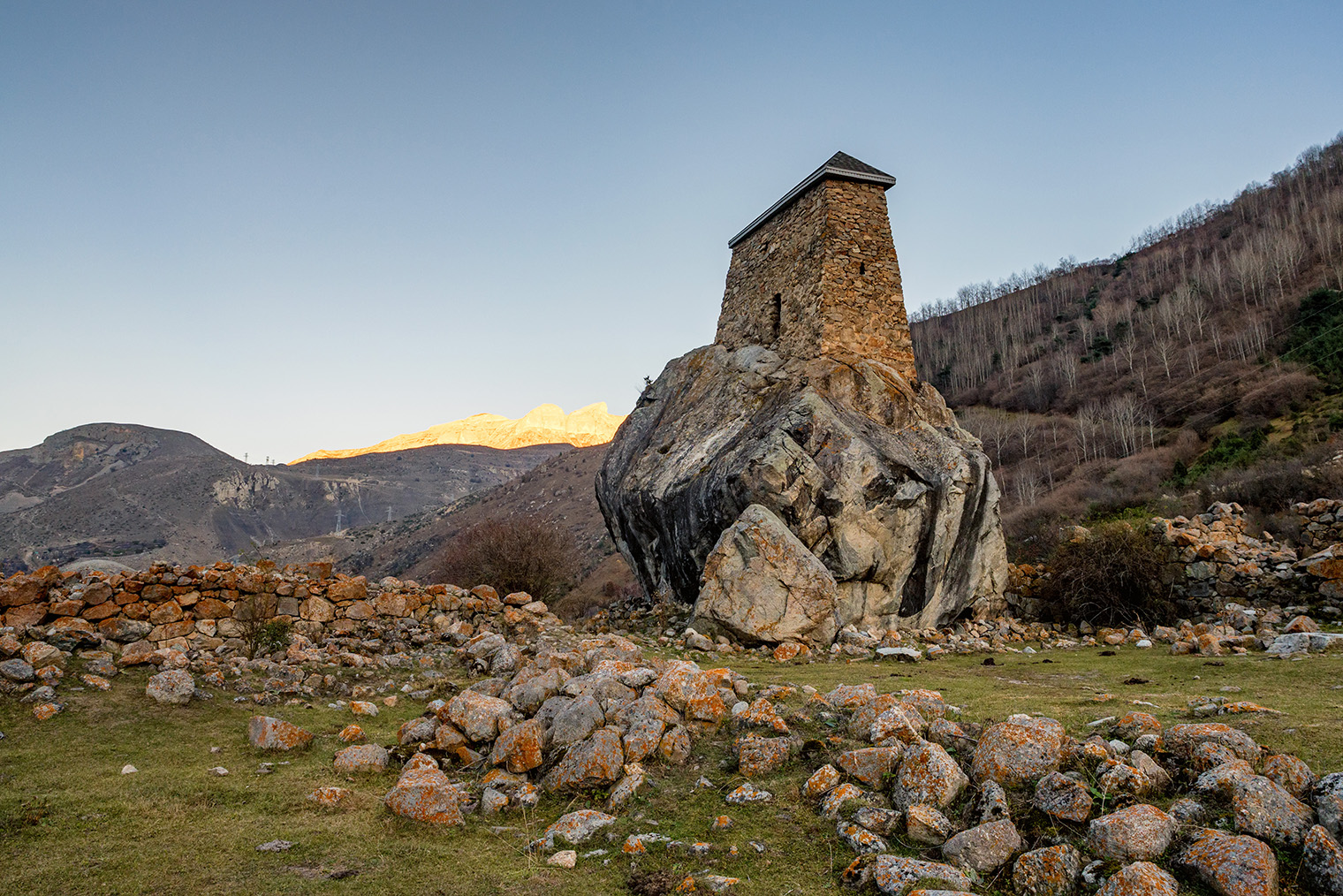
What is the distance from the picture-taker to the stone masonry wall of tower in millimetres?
16328

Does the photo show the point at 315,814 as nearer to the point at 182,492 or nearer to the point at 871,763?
the point at 871,763

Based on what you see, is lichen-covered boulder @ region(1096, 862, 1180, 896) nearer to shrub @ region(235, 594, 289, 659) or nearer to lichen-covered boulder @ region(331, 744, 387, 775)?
lichen-covered boulder @ region(331, 744, 387, 775)

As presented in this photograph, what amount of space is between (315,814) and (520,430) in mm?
178393

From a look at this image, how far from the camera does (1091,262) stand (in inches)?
4134

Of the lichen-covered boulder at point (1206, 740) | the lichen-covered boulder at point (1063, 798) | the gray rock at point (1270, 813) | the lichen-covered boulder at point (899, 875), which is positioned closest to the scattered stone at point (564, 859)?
the lichen-covered boulder at point (899, 875)

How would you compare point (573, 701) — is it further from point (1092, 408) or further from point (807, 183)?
point (1092, 408)

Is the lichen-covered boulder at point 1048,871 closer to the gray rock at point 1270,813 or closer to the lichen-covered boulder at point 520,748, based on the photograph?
the gray rock at point 1270,813

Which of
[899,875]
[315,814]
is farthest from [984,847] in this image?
[315,814]

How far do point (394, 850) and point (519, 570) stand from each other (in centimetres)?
1733

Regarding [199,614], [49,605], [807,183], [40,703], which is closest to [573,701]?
[40,703]

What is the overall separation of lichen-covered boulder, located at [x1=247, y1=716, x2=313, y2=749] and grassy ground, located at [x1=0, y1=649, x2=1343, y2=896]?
129 mm

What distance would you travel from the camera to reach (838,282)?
16422 mm

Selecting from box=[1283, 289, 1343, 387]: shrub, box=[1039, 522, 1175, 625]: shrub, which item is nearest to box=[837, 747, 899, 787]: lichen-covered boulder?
box=[1039, 522, 1175, 625]: shrub

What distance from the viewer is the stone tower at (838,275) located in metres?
16.3
